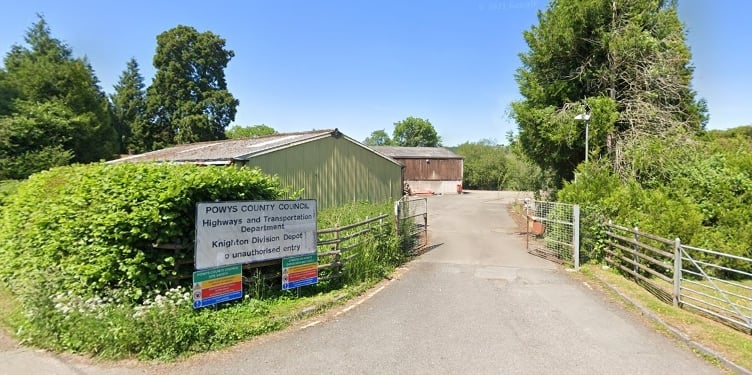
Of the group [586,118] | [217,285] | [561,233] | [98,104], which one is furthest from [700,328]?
[98,104]

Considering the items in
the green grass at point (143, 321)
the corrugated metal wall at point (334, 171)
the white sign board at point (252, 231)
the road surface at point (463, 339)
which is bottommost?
the road surface at point (463, 339)

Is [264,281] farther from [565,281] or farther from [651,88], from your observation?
[651,88]

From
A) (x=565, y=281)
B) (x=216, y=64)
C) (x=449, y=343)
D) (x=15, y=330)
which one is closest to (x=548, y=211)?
(x=565, y=281)

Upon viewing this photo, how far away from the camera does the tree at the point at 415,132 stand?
106938mm

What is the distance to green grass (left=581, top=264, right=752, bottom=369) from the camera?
Result: 5250 mm

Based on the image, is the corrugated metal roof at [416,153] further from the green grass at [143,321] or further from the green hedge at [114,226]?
the green grass at [143,321]

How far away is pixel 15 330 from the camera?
5.82 metres

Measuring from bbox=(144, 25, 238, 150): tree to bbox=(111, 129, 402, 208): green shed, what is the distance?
908 inches

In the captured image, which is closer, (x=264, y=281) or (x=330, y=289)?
(x=264, y=281)

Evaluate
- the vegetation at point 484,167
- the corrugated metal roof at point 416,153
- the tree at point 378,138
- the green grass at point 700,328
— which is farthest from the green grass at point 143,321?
the tree at point 378,138

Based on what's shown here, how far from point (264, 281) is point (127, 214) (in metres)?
2.38

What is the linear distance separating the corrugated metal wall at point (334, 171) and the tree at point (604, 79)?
7.95 meters

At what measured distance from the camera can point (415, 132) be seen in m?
107

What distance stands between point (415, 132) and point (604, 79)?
9159 centimetres
